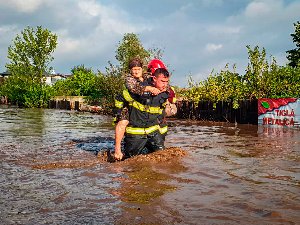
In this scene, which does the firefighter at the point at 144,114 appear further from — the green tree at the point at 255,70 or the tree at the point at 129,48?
the tree at the point at 129,48

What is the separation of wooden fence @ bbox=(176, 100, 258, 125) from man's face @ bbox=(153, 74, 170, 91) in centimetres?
1274

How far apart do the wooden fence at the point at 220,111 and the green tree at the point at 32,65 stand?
3572cm

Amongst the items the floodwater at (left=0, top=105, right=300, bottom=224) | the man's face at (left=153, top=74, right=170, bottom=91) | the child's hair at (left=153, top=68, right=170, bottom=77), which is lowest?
the floodwater at (left=0, top=105, right=300, bottom=224)

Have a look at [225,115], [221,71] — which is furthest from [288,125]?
[221,71]

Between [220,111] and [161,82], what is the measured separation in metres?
14.9

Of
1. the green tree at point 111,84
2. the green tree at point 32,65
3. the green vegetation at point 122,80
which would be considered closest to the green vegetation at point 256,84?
the green vegetation at point 122,80

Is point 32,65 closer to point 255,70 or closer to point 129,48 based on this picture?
point 129,48

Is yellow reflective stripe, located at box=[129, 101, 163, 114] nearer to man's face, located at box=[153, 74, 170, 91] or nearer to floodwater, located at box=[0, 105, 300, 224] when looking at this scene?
man's face, located at box=[153, 74, 170, 91]

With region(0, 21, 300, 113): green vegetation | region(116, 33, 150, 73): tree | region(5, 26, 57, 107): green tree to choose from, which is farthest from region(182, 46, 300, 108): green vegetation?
region(5, 26, 57, 107): green tree

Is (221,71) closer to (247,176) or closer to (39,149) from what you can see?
(39,149)

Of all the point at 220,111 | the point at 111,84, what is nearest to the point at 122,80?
the point at 111,84

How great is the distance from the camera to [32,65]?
186 feet

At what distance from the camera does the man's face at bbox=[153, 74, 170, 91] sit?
5.91m

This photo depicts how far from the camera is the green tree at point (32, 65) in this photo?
55094mm
